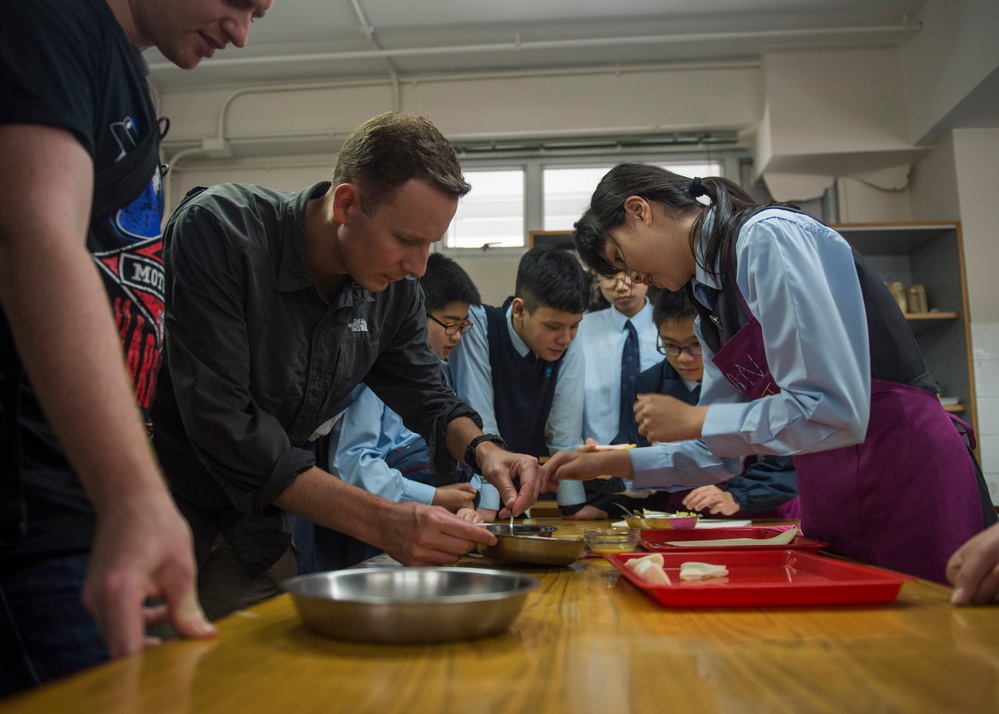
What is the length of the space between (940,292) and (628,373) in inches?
83.3

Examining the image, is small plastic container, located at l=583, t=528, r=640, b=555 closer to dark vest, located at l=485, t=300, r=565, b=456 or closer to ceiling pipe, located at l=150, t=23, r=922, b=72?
dark vest, located at l=485, t=300, r=565, b=456

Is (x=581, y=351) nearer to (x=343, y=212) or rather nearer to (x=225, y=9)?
(x=343, y=212)

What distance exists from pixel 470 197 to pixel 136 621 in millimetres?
4700

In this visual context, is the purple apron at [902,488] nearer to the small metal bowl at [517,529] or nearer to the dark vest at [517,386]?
the small metal bowl at [517,529]

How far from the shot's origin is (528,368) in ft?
10.1

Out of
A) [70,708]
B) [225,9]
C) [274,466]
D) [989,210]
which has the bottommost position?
[70,708]

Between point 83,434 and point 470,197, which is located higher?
point 470,197

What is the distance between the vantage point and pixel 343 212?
149 cm

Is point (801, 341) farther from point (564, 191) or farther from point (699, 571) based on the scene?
point (564, 191)

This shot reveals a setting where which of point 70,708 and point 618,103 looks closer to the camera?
point 70,708

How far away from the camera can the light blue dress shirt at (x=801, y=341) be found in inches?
48.4

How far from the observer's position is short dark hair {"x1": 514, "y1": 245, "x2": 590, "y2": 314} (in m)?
2.84

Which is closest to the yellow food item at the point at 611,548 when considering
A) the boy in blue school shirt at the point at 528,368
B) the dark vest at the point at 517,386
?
the boy in blue school shirt at the point at 528,368

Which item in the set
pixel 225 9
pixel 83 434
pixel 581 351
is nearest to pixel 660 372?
pixel 581 351
